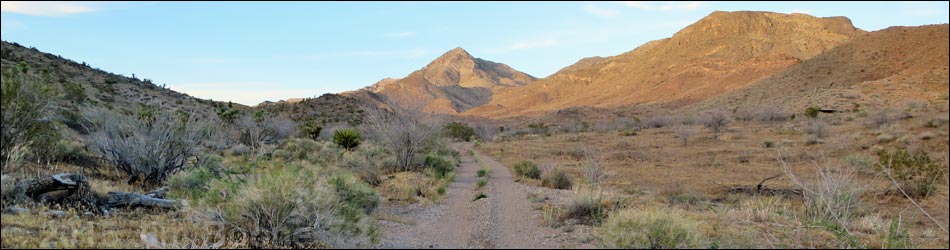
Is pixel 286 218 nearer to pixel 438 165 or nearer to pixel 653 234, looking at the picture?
pixel 653 234

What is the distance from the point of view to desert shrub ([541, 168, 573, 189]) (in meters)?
16.2

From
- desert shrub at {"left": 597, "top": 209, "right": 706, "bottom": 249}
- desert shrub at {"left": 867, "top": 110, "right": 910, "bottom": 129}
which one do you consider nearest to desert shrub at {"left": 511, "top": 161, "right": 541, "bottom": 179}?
desert shrub at {"left": 597, "top": 209, "right": 706, "bottom": 249}

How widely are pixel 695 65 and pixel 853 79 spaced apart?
48250 millimetres

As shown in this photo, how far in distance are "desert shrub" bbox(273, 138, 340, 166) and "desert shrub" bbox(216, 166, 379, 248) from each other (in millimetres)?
13881

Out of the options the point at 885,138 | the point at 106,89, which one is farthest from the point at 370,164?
the point at 106,89

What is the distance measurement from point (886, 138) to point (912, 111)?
290 centimetres

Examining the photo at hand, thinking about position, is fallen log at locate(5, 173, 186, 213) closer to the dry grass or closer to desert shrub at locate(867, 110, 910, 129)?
the dry grass

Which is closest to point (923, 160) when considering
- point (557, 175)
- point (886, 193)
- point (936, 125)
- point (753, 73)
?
point (886, 193)

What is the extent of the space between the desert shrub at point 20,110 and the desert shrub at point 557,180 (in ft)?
40.9

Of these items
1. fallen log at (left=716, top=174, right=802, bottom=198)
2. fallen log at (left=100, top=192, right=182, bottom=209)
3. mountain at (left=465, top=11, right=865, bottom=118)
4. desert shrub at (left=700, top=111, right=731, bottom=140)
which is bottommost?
fallen log at (left=716, top=174, right=802, bottom=198)

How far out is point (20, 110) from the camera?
873 cm

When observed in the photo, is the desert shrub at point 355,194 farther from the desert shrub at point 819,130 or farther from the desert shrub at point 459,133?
the desert shrub at point 459,133

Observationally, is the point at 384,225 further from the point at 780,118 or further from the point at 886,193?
the point at 780,118

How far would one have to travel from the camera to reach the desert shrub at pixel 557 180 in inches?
637
